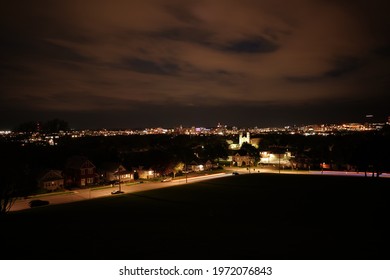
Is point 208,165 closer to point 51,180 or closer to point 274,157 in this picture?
point 274,157

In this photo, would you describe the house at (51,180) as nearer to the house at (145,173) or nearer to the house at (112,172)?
the house at (112,172)

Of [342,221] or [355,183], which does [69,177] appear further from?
[355,183]

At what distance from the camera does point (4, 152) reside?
2709 centimetres

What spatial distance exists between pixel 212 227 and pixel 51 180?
32.8 metres

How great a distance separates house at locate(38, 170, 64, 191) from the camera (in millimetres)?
42281

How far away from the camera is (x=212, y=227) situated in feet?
64.7

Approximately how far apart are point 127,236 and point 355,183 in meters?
36.7

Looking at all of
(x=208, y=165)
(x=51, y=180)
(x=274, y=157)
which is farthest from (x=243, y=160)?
(x=51, y=180)

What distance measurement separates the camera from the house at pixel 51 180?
42281 millimetres

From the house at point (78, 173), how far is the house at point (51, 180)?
74.5 inches

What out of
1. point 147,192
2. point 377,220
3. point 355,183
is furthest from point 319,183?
point 147,192

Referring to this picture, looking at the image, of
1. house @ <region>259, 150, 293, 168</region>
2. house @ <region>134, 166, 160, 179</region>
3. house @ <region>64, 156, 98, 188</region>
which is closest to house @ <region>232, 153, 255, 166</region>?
house @ <region>259, 150, 293, 168</region>

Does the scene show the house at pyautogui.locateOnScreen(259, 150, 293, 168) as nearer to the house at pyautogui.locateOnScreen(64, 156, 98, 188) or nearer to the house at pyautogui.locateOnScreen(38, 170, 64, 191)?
the house at pyautogui.locateOnScreen(64, 156, 98, 188)

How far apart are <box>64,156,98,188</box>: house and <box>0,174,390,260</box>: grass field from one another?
13824 mm
